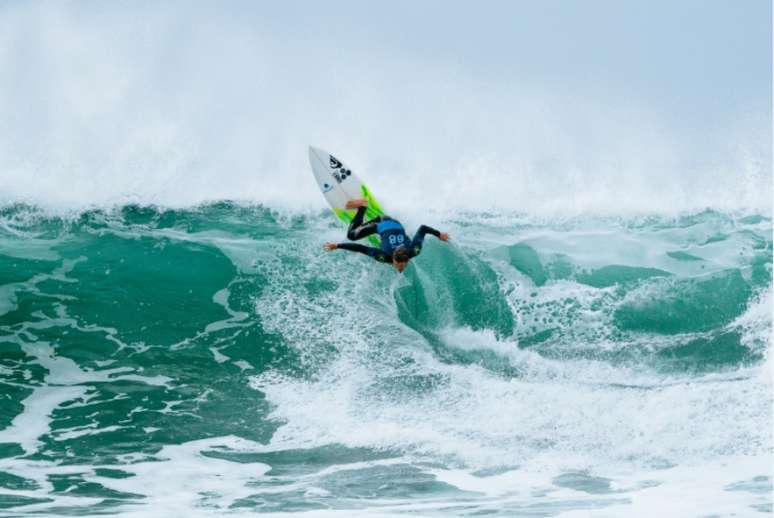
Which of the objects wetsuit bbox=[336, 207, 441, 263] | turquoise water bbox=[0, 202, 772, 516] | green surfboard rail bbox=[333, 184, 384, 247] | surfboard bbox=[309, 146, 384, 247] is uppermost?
surfboard bbox=[309, 146, 384, 247]

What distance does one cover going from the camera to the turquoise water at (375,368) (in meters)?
7.30

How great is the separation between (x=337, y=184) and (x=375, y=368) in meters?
2.74

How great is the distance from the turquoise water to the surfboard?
0.70 m

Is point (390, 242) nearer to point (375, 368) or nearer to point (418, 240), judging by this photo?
point (418, 240)

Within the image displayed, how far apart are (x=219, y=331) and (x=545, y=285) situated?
4.47 m

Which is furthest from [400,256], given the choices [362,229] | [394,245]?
[362,229]

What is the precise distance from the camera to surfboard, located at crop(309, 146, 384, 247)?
10.9 m

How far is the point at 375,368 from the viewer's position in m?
9.48

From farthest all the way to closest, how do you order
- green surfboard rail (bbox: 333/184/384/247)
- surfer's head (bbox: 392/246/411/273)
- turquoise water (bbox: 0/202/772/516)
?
green surfboard rail (bbox: 333/184/384/247) < surfer's head (bbox: 392/246/411/273) < turquoise water (bbox: 0/202/772/516)

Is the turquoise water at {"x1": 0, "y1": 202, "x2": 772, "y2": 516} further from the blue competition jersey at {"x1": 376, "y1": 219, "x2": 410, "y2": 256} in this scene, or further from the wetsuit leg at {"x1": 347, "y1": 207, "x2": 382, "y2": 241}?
the blue competition jersey at {"x1": 376, "y1": 219, "x2": 410, "y2": 256}

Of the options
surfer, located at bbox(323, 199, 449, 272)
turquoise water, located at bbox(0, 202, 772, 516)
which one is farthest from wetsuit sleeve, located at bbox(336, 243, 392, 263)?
turquoise water, located at bbox(0, 202, 772, 516)

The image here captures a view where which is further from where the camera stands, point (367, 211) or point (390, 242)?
point (367, 211)

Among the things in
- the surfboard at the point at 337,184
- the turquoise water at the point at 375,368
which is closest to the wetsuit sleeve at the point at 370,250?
the turquoise water at the point at 375,368

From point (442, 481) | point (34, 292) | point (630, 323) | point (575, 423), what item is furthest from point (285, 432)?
point (630, 323)
